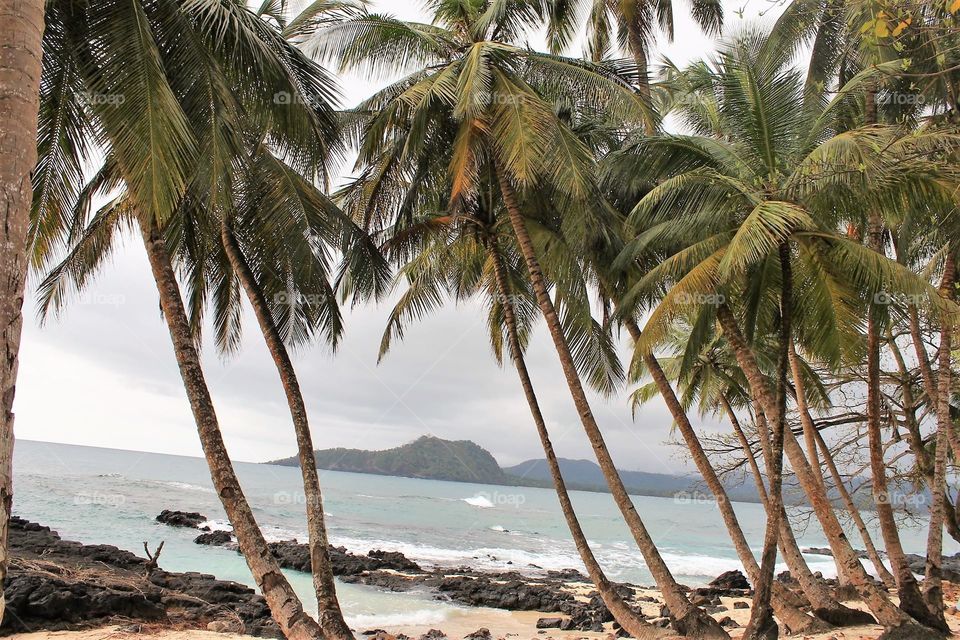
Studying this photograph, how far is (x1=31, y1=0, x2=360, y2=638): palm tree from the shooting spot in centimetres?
588

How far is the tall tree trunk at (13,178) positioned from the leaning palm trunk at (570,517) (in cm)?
824

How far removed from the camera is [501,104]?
9836mm

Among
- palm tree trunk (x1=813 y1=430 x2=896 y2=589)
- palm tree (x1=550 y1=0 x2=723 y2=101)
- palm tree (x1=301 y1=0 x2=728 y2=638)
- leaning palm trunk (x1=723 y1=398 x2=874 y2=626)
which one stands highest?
palm tree (x1=550 y1=0 x2=723 y2=101)

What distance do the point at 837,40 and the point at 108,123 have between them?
12.4 m

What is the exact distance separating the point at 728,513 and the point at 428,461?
442 feet

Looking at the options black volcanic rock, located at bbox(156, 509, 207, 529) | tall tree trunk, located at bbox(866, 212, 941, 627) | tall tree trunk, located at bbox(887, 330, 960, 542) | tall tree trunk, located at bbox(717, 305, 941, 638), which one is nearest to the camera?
tall tree trunk, located at bbox(866, 212, 941, 627)

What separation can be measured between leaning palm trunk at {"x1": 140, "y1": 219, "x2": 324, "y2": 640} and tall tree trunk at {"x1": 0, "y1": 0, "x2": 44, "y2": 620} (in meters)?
3.70

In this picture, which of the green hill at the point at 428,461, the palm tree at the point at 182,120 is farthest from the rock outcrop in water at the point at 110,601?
the green hill at the point at 428,461

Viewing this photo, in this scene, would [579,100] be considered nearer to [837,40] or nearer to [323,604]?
[837,40]

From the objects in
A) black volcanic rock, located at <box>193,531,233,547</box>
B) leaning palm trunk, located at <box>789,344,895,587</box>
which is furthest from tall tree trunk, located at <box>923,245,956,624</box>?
black volcanic rock, located at <box>193,531,233,547</box>

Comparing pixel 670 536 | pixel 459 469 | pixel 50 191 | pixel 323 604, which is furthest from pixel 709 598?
pixel 459 469

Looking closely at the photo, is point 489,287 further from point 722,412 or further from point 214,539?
point 214,539

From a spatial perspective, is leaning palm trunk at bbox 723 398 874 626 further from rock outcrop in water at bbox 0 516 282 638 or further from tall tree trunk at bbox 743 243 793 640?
rock outcrop in water at bbox 0 516 282 638

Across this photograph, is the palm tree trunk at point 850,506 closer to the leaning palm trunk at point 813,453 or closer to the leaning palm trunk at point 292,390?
the leaning palm trunk at point 813,453
